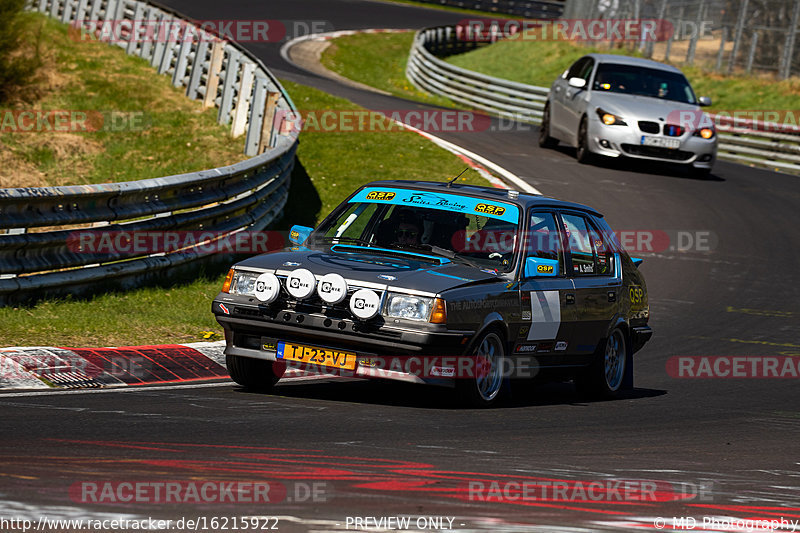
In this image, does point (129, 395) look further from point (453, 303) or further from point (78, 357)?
point (453, 303)

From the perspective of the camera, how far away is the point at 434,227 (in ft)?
29.3

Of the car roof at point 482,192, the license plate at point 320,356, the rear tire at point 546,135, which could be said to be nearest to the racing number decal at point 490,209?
the car roof at point 482,192

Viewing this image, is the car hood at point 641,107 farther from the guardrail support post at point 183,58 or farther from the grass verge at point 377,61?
the grass verge at point 377,61

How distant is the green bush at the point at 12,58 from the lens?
910 inches

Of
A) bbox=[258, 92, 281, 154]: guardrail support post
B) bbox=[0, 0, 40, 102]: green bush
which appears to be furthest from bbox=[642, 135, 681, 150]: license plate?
bbox=[0, 0, 40, 102]: green bush

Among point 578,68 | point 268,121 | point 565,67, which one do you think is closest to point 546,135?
point 578,68

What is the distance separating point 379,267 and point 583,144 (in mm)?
14278

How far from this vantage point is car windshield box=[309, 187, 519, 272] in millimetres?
8812

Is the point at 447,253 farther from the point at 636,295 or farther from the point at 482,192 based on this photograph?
the point at 636,295

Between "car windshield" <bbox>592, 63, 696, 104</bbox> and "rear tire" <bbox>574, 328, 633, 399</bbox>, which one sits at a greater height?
"car windshield" <bbox>592, 63, 696, 104</bbox>

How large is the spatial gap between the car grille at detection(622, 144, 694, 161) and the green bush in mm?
11071

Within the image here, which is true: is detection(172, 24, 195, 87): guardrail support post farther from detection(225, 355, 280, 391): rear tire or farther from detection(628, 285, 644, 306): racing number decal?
detection(225, 355, 280, 391): rear tire

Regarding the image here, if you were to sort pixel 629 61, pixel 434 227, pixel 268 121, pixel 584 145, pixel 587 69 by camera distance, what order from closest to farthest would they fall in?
1. pixel 434 227
2. pixel 268 121
3. pixel 584 145
4. pixel 629 61
5. pixel 587 69

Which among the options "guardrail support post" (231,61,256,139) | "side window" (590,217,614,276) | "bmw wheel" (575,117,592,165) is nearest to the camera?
"side window" (590,217,614,276)
